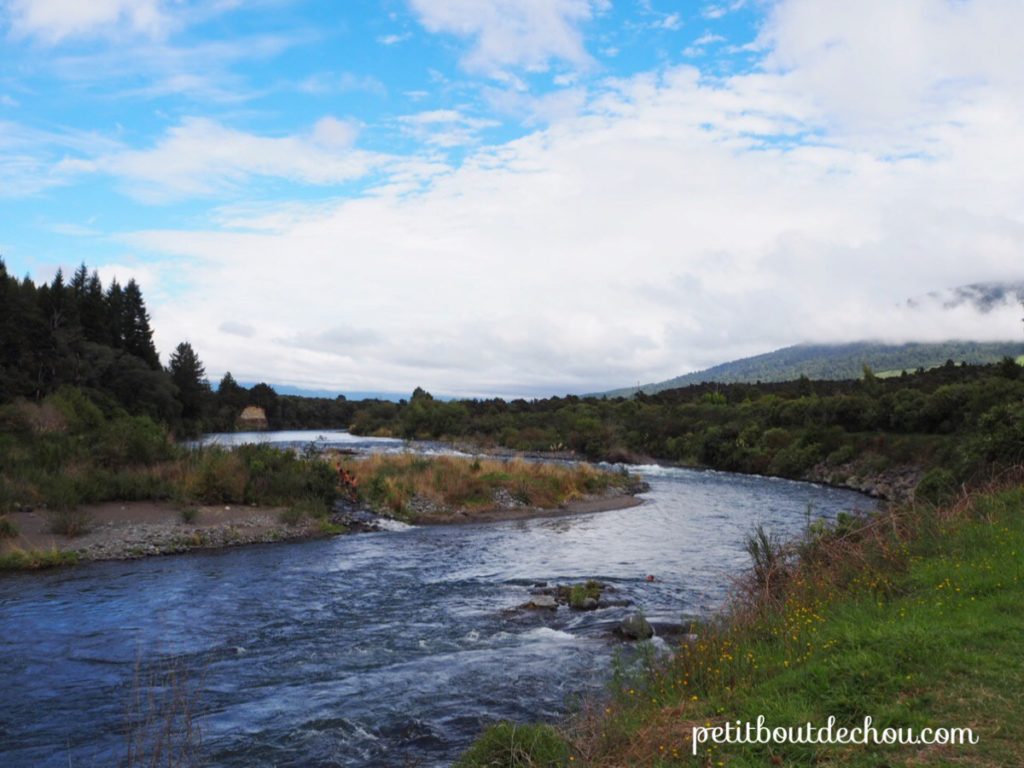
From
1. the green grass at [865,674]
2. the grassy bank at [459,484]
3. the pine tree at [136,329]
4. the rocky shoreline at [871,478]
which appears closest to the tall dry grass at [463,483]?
the grassy bank at [459,484]

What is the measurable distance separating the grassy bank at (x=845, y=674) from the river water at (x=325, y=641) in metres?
2.13

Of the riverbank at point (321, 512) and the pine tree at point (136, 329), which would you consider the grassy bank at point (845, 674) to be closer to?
the riverbank at point (321, 512)

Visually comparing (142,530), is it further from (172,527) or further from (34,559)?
(34,559)

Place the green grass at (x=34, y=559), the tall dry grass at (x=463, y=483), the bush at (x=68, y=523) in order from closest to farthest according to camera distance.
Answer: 1. the green grass at (x=34, y=559)
2. the bush at (x=68, y=523)
3. the tall dry grass at (x=463, y=483)

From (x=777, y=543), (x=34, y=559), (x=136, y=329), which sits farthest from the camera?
(x=136, y=329)

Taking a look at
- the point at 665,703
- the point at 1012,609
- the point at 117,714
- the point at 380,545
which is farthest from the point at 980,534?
the point at 380,545

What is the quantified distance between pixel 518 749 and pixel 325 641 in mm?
7590

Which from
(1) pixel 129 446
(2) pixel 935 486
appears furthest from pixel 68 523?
(2) pixel 935 486

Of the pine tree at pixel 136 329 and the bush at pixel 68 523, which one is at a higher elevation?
the pine tree at pixel 136 329

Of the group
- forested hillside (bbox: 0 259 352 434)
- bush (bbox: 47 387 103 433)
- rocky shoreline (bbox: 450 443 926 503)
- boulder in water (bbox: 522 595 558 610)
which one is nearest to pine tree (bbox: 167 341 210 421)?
forested hillside (bbox: 0 259 352 434)

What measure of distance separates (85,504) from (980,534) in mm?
25114

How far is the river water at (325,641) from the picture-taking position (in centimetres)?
902

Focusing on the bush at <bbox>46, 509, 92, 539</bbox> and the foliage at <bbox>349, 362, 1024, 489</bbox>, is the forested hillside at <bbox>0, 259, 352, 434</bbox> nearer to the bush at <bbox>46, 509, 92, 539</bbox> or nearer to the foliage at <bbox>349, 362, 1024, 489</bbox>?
the bush at <bbox>46, 509, 92, 539</bbox>

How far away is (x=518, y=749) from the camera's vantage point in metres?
6.75
